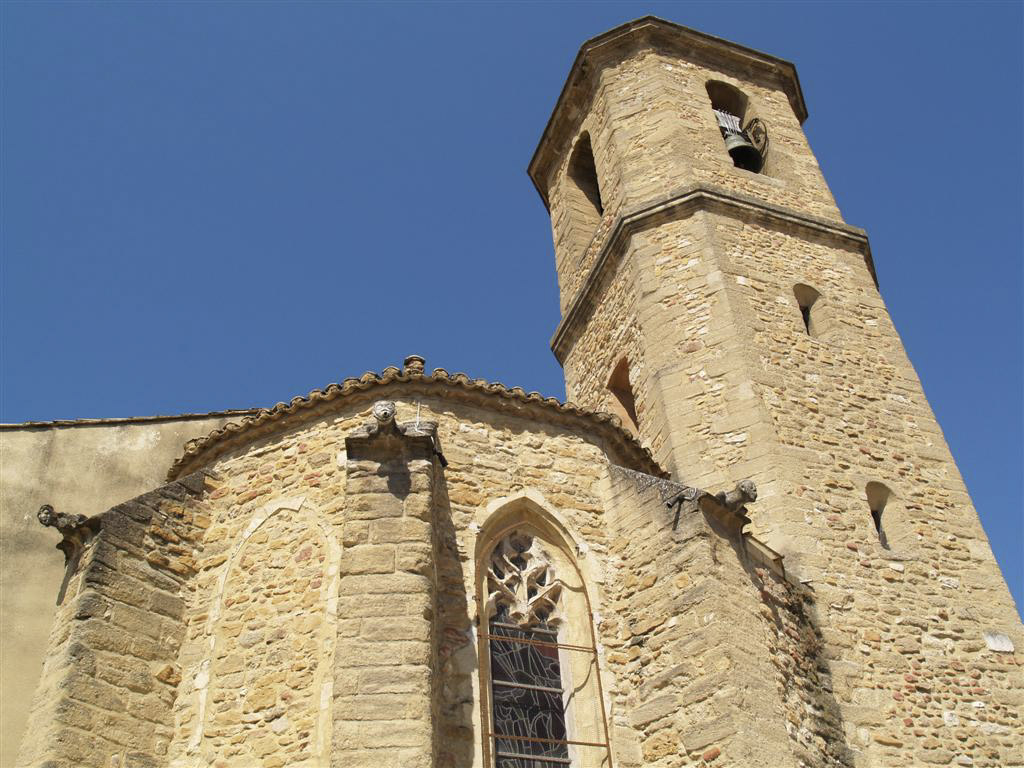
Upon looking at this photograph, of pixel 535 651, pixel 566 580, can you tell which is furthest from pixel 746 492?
pixel 535 651

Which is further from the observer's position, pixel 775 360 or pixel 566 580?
pixel 775 360

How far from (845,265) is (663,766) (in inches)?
291

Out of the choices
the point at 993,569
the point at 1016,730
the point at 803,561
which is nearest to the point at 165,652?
the point at 803,561

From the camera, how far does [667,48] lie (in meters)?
14.5

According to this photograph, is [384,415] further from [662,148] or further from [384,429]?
[662,148]

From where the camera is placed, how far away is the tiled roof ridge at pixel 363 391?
26.8 ft

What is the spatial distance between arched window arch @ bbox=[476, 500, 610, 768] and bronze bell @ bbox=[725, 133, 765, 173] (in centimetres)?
765

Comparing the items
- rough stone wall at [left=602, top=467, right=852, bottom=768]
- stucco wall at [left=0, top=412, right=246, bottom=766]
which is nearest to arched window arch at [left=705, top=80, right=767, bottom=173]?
rough stone wall at [left=602, top=467, right=852, bottom=768]

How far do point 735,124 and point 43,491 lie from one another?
10.4 m

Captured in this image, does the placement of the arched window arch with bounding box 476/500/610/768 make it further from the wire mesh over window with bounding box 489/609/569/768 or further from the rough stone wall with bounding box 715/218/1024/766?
the rough stone wall with bounding box 715/218/1024/766

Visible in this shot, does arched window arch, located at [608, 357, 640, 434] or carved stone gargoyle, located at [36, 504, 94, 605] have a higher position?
arched window arch, located at [608, 357, 640, 434]

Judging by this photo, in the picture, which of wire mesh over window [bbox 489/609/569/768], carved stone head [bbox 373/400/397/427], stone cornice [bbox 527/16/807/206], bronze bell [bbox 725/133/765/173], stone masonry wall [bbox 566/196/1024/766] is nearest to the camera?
wire mesh over window [bbox 489/609/569/768]

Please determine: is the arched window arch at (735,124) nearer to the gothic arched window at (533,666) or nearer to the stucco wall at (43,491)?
the gothic arched window at (533,666)

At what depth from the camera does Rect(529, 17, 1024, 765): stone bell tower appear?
27.7ft
